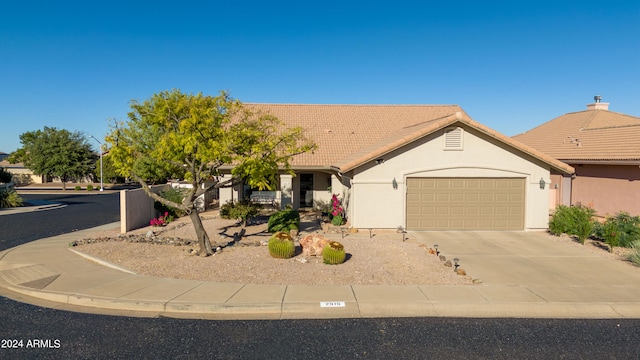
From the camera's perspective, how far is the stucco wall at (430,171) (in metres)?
15.8

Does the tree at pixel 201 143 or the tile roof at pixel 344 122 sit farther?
the tile roof at pixel 344 122

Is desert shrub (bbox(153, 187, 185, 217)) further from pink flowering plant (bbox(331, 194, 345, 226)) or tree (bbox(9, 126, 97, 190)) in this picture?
tree (bbox(9, 126, 97, 190))

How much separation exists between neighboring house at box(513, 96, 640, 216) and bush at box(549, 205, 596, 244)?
4962mm

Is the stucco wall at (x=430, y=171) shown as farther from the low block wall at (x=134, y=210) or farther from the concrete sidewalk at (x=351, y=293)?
the low block wall at (x=134, y=210)

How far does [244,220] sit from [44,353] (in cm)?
1146

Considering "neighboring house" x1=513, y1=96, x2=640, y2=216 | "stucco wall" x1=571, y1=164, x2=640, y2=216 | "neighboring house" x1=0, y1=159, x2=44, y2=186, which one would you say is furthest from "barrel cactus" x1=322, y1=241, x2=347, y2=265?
"neighboring house" x1=0, y1=159, x2=44, y2=186

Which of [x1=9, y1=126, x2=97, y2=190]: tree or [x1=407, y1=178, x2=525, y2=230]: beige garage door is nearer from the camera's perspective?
[x1=407, y1=178, x2=525, y2=230]: beige garage door

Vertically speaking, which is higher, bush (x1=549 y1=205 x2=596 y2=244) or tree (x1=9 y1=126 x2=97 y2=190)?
tree (x1=9 y1=126 x2=97 y2=190)

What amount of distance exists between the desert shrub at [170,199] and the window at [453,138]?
12897mm

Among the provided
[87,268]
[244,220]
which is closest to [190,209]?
[87,268]

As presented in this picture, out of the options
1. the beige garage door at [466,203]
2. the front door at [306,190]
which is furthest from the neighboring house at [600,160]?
the front door at [306,190]

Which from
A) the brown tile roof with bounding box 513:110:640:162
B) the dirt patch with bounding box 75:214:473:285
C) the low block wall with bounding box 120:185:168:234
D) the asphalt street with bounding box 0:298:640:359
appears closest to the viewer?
the asphalt street with bounding box 0:298:640:359

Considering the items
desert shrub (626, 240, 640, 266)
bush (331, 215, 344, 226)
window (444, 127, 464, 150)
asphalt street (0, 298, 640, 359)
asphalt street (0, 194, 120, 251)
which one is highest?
window (444, 127, 464, 150)

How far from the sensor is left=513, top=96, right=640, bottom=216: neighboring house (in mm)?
18266
